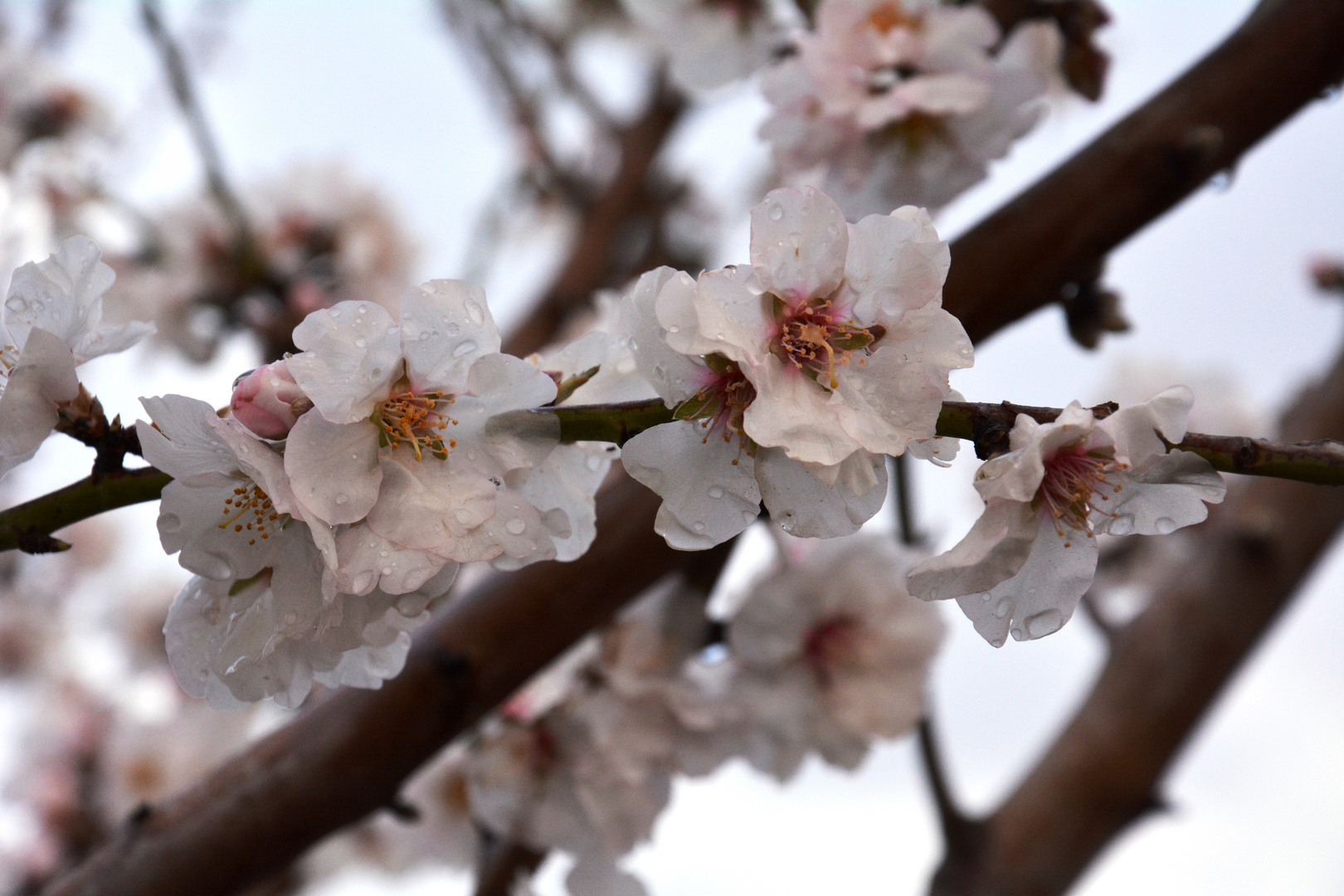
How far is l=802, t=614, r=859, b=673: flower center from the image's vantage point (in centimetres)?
97

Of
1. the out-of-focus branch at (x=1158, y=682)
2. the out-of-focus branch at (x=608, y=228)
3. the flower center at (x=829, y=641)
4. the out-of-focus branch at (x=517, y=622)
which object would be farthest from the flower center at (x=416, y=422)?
the out-of-focus branch at (x=608, y=228)

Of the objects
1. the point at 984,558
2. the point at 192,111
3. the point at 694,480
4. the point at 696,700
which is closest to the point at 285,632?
the point at 694,480

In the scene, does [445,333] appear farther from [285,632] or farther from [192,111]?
[192,111]

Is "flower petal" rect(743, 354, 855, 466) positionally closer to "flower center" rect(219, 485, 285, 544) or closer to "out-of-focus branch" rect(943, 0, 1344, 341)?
"flower center" rect(219, 485, 285, 544)

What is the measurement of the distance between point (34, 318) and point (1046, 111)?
761 millimetres

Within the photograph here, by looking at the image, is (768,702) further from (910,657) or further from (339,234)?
(339,234)

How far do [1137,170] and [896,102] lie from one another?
0.21m

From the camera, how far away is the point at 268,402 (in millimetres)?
400

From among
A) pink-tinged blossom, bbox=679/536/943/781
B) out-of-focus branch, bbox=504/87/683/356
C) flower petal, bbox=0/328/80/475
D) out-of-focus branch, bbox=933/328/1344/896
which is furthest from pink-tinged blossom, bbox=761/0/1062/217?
out-of-focus branch, bbox=504/87/683/356

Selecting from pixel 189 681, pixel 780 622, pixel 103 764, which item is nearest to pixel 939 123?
pixel 780 622

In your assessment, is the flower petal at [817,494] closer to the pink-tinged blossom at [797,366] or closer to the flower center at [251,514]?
the pink-tinged blossom at [797,366]

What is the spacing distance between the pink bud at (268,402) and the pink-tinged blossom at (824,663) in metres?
0.57

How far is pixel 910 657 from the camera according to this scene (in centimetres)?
97

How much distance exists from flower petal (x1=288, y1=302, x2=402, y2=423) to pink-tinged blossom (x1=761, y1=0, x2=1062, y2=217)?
19.3 inches
